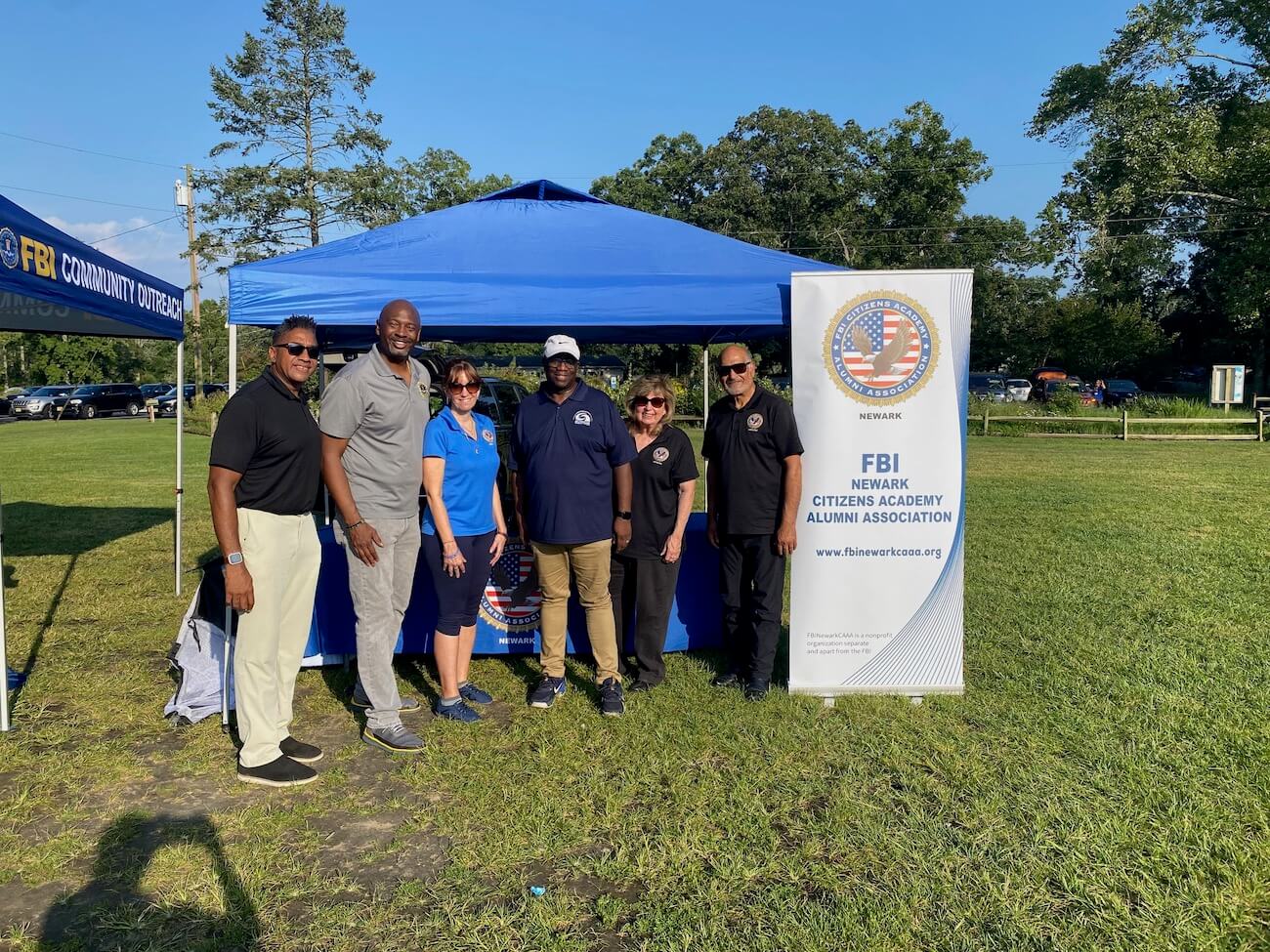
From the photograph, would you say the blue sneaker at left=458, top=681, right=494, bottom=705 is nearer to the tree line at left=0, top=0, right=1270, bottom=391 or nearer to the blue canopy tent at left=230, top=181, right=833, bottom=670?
the blue canopy tent at left=230, top=181, right=833, bottom=670

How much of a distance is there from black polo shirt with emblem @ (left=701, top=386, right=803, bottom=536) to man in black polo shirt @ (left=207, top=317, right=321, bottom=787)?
74.9 inches

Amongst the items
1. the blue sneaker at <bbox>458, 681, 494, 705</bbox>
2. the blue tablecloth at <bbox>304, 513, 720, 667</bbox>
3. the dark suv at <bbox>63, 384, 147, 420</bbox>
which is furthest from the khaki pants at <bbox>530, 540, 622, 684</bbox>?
the dark suv at <bbox>63, 384, 147, 420</bbox>

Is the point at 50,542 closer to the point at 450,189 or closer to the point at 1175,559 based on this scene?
the point at 1175,559

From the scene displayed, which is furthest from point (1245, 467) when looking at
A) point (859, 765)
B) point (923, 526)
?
point (859, 765)

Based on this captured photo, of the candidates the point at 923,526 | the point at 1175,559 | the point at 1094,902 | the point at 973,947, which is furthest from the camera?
the point at 1175,559

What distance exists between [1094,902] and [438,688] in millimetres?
3104

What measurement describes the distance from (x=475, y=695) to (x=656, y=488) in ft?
4.57

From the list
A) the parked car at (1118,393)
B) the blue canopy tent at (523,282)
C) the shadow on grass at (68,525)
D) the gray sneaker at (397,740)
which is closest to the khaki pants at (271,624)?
the gray sneaker at (397,740)

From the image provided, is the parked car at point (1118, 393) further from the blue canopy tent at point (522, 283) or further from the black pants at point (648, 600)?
the black pants at point (648, 600)

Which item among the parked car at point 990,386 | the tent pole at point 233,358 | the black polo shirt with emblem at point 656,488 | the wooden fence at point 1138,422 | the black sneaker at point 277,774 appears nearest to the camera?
the black sneaker at point 277,774

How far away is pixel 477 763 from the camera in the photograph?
3.49 metres

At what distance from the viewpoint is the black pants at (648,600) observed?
4.16 m

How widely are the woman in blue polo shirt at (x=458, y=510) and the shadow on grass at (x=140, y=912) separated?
126 cm

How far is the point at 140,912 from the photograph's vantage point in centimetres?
252
